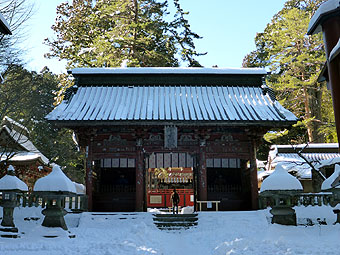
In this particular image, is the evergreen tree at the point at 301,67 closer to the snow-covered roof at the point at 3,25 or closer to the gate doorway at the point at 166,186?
the gate doorway at the point at 166,186

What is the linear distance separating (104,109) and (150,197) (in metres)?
8.87

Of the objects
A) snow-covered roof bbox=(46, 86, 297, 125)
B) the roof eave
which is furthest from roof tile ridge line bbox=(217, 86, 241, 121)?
the roof eave

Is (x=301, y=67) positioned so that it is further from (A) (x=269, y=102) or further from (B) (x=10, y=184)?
(B) (x=10, y=184)

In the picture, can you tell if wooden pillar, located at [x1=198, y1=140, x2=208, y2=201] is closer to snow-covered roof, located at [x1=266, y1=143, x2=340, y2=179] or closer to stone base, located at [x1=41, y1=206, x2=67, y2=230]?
stone base, located at [x1=41, y1=206, x2=67, y2=230]

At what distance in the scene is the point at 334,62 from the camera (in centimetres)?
616

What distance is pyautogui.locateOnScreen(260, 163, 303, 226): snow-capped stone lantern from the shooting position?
10.6 meters

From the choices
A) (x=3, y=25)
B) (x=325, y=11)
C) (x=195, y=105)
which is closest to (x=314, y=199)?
(x=195, y=105)

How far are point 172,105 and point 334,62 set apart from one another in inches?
420

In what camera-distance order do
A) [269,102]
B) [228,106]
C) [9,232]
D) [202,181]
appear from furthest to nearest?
[269,102] → [228,106] → [202,181] → [9,232]

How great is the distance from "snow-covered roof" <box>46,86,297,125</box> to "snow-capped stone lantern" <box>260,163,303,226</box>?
4324 millimetres

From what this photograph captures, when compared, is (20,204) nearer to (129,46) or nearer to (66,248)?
(66,248)

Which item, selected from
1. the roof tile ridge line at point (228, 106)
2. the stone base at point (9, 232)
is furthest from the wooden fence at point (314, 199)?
the stone base at point (9, 232)

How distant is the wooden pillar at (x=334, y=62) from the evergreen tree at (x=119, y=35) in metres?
20.5

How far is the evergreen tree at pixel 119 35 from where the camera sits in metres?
27.0
